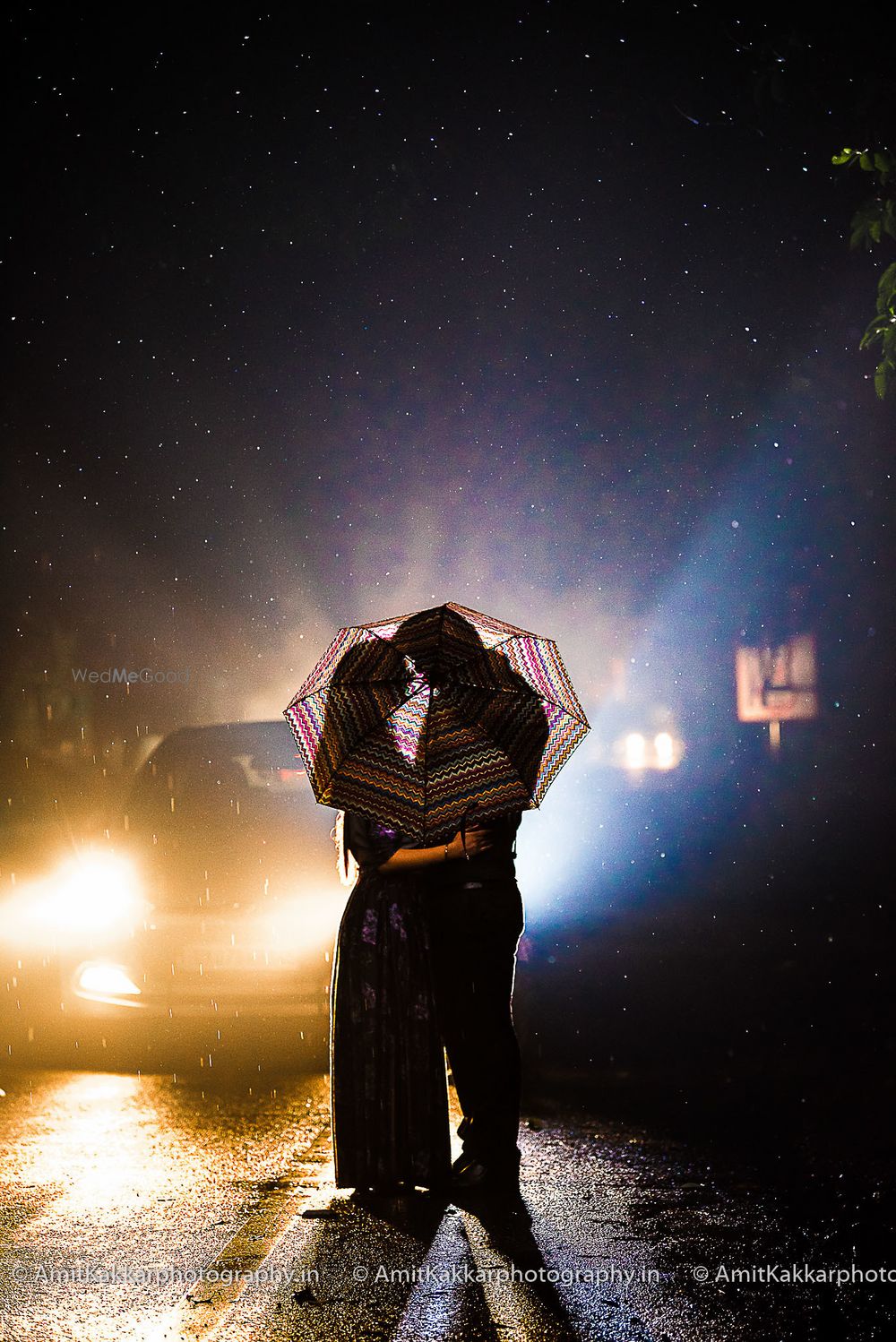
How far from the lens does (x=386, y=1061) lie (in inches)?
164

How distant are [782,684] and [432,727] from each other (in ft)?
63.0

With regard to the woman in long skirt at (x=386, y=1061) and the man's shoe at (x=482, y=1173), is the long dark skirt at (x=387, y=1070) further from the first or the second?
the man's shoe at (x=482, y=1173)

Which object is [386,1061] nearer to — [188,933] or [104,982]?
[188,933]

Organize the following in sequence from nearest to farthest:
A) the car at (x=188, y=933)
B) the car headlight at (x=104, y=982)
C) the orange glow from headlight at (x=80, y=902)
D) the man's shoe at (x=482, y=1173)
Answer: the man's shoe at (x=482, y=1173) < the car at (x=188, y=933) < the car headlight at (x=104, y=982) < the orange glow from headlight at (x=80, y=902)

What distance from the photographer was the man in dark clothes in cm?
427

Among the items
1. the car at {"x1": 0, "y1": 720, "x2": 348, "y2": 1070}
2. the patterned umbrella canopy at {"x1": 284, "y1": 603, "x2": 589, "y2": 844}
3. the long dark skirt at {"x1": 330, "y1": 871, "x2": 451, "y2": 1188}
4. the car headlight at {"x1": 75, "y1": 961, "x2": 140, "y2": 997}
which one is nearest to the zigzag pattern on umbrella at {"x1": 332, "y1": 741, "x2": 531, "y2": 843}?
the patterned umbrella canopy at {"x1": 284, "y1": 603, "x2": 589, "y2": 844}

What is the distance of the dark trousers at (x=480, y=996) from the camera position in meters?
4.27

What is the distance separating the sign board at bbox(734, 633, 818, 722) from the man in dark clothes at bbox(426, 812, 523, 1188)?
18.4m

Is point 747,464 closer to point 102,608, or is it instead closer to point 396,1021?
point 102,608

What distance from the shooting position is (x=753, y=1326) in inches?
131

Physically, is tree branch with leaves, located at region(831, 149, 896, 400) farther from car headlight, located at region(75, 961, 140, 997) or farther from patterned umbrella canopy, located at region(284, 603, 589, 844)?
car headlight, located at region(75, 961, 140, 997)

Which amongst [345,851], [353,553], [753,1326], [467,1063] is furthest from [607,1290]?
[353,553]

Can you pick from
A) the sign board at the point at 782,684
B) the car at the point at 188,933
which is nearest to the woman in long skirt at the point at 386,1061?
the car at the point at 188,933

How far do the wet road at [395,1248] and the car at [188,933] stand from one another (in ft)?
2.38
